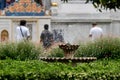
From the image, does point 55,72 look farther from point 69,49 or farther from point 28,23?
point 28,23

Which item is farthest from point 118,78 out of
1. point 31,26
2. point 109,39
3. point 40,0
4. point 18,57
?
point 40,0

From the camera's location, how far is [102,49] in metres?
16.8

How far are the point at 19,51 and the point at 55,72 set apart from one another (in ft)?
18.0

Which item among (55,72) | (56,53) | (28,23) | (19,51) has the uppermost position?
(55,72)

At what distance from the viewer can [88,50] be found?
16891 millimetres

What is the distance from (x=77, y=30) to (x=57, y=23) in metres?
0.84

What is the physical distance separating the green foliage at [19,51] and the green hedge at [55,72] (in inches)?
154

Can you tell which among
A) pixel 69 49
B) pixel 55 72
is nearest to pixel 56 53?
pixel 69 49

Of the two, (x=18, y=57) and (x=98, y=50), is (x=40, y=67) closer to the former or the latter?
(x=18, y=57)

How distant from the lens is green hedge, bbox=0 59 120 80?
34.4 ft

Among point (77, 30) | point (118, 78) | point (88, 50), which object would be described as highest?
point (118, 78)

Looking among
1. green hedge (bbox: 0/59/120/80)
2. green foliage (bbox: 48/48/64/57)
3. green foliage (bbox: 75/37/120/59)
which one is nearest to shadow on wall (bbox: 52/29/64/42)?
green foliage (bbox: 75/37/120/59)

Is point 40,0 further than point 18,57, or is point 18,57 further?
point 40,0

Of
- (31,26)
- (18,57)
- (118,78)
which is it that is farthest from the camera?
(31,26)
